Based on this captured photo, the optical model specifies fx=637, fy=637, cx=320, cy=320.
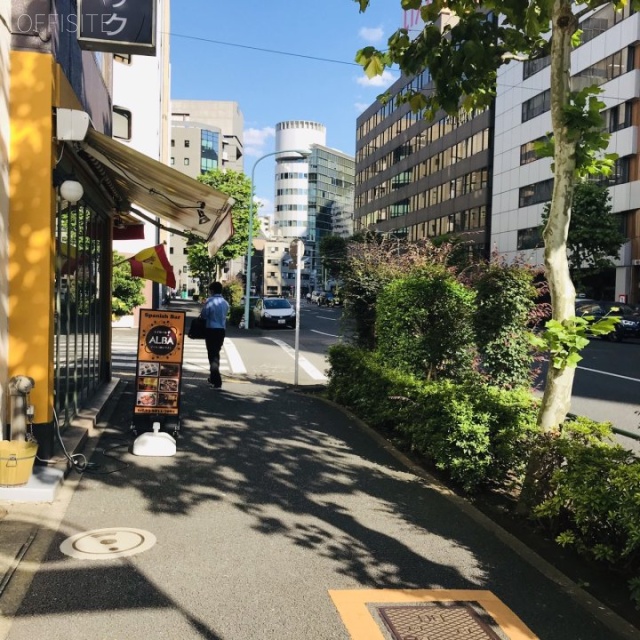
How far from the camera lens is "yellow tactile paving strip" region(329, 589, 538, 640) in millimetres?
3469

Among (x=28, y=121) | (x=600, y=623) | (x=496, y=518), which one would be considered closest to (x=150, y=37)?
(x=28, y=121)

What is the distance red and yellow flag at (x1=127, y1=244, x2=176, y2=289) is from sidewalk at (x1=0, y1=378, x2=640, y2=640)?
375 centimetres

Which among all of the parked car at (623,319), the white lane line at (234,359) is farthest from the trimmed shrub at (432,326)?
the parked car at (623,319)

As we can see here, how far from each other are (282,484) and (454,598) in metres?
2.45

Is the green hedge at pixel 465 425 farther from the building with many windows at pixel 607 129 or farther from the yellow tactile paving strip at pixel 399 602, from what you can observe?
the building with many windows at pixel 607 129

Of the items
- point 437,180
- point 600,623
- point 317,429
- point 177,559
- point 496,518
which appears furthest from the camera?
point 437,180

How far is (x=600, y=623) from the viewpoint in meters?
3.65

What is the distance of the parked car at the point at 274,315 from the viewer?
1214 inches

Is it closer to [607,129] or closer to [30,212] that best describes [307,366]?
[30,212]

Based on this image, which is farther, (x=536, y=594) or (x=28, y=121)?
(x=28, y=121)

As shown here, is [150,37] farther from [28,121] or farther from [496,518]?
[496,518]

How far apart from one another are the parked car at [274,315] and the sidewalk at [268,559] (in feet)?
78.3

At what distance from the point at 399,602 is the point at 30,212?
4.39 meters

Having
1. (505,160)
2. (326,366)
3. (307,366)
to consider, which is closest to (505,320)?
(326,366)
